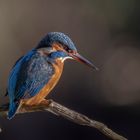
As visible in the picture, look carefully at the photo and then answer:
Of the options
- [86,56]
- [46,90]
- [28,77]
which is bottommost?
[86,56]

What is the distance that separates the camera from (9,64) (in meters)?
4.92

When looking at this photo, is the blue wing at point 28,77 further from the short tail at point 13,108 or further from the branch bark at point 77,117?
the branch bark at point 77,117

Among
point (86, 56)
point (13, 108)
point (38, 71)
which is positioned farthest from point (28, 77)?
point (86, 56)

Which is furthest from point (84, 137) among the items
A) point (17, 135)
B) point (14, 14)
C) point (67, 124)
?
point (14, 14)

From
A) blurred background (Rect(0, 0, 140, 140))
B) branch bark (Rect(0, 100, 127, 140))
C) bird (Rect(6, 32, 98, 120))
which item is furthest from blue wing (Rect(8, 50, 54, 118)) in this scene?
blurred background (Rect(0, 0, 140, 140))

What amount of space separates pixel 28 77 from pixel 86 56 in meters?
2.29

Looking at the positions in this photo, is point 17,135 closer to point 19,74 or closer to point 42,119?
point 42,119

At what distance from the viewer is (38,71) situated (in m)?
2.87

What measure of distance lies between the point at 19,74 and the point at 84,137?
79.9 inches

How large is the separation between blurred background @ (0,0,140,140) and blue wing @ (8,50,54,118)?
1.69 m

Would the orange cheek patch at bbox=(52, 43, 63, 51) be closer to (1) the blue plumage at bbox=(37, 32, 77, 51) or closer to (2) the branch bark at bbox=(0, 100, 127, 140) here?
(1) the blue plumage at bbox=(37, 32, 77, 51)

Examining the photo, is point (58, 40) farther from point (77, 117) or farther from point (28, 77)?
point (77, 117)

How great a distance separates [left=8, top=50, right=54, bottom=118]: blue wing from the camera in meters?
2.73

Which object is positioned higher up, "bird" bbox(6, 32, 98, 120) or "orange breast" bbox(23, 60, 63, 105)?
"bird" bbox(6, 32, 98, 120)
